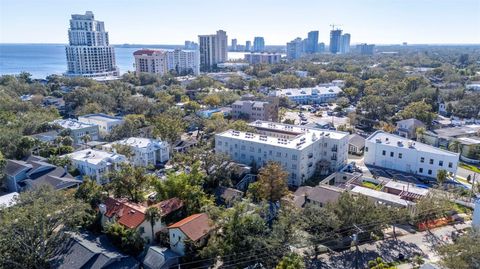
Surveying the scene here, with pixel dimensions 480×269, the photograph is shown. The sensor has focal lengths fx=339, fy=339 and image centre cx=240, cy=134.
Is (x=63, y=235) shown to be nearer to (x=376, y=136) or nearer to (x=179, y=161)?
(x=179, y=161)

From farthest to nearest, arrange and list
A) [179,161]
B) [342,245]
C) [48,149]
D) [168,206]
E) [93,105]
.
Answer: [93,105] < [48,149] < [179,161] < [168,206] < [342,245]

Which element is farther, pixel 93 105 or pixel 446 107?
pixel 446 107

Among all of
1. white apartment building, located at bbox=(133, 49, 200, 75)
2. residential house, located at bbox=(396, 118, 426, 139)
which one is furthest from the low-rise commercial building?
white apartment building, located at bbox=(133, 49, 200, 75)

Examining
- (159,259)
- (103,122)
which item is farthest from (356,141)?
(103,122)

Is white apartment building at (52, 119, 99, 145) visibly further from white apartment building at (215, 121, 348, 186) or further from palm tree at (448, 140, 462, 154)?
palm tree at (448, 140, 462, 154)

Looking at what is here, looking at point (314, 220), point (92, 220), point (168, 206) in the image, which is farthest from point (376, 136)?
point (92, 220)

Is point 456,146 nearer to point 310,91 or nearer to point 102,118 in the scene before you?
point 310,91

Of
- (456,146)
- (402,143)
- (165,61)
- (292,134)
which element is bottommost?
(456,146)
